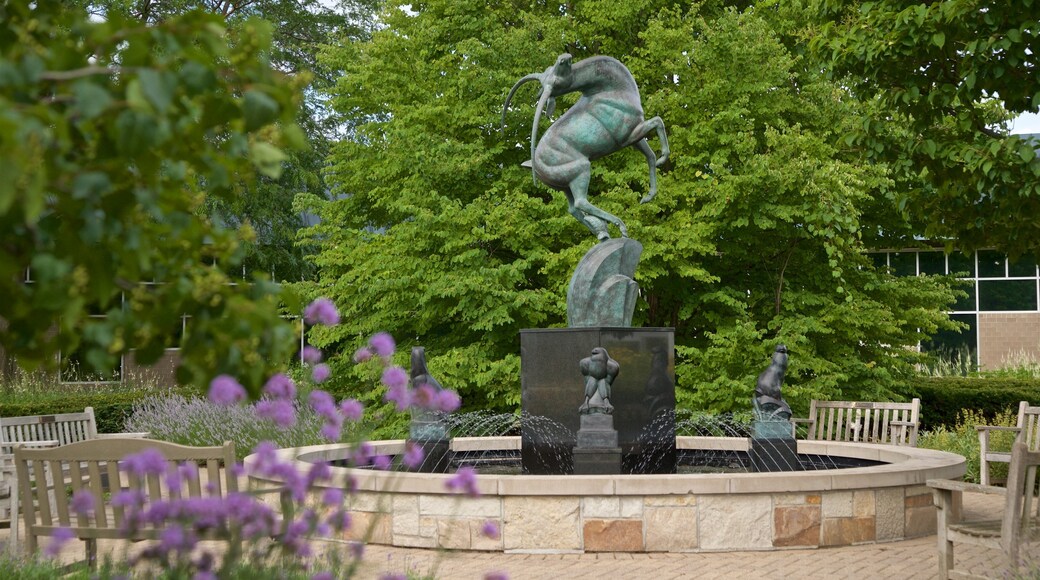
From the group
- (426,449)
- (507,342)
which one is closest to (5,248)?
(426,449)

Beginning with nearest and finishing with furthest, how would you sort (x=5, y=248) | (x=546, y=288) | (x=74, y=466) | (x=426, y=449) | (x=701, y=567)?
(x=5, y=248) < (x=74, y=466) < (x=701, y=567) < (x=426, y=449) < (x=546, y=288)

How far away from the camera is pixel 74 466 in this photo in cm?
548

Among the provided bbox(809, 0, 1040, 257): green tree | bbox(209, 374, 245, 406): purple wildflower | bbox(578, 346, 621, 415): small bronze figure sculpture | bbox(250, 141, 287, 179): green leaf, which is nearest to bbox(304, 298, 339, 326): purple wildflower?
bbox(209, 374, 245, 406): purple wildflower

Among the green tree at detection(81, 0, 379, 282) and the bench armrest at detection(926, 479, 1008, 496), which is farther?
the green tree at detection(81, 0, 379, 282)

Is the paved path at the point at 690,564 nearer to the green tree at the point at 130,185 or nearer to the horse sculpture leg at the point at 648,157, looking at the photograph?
the horse sculpture leg at the point at 648,157

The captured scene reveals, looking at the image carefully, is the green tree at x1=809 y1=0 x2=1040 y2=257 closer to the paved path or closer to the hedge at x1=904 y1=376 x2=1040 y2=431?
the paved path

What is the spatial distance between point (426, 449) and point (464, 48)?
8.33 meters

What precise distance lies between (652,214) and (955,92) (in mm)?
5822

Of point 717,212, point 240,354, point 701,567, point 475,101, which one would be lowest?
point 701,567

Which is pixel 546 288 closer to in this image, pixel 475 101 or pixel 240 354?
pixel 475 101

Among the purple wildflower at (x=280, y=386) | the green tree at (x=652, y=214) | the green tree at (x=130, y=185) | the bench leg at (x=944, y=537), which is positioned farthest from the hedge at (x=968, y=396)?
the green tree at (x=130, y=185)

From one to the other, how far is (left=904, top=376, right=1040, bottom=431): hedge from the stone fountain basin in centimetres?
1022

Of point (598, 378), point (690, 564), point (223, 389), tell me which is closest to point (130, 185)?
point (223, 389)

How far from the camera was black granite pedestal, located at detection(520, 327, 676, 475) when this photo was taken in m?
8.74
